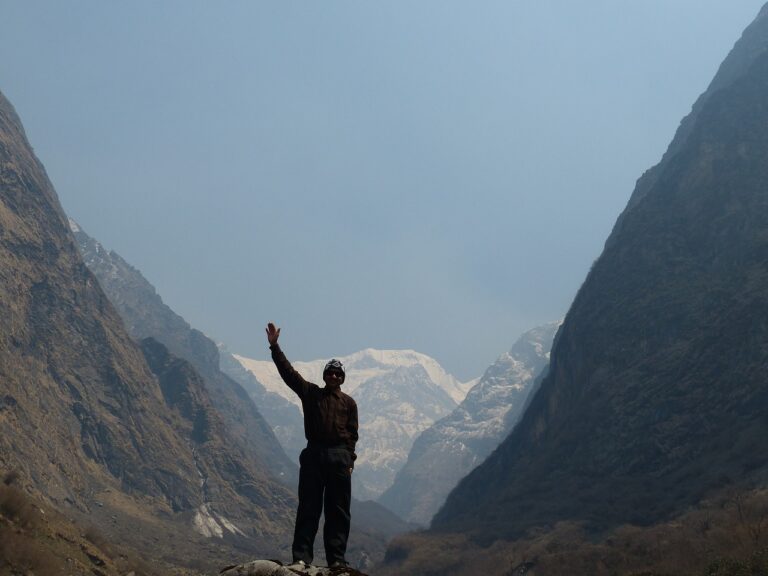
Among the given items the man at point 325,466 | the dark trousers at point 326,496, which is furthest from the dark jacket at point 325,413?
the dark trousers at point 326,496

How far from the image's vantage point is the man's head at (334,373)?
468 inches

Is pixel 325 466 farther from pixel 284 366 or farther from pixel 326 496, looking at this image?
pixel 284 366

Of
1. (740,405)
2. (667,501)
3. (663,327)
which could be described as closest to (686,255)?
(663,327)

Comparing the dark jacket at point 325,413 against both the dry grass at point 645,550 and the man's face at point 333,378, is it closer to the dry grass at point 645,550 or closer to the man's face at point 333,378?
the man's face at point 333,378

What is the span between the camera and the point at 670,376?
514ft

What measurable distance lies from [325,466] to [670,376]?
15672 cm

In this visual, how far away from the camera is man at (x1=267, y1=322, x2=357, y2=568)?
37.4ft

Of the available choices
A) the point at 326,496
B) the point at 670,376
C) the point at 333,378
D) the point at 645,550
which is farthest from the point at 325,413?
the point at 670,376

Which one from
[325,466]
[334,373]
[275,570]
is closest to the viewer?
[275,570]

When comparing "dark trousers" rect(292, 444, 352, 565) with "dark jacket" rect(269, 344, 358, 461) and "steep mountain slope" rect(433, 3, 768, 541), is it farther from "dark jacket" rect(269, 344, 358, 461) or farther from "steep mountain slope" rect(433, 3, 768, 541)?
"steep mountain slope" rect(433, 3, 768, 541)

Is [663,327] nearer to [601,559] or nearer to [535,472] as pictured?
[535,472]

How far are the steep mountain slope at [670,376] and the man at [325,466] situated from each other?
354ft

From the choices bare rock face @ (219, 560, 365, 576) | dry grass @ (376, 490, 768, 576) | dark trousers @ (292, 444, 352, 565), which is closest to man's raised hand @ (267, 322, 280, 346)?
dark trousers @ (292, 444, 352, 565)

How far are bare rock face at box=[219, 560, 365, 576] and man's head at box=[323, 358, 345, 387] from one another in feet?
8.70
